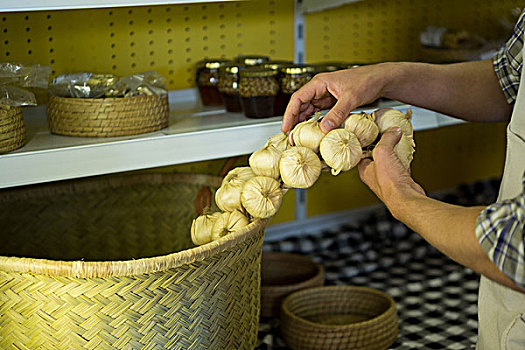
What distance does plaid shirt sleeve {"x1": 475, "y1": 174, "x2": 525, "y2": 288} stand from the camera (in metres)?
0.70

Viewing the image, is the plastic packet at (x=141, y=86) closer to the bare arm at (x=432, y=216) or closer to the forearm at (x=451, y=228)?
the bare arm at (x=432, y=216)

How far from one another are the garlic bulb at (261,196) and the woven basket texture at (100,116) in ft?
1.07

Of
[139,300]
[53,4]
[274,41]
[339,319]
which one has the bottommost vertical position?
[339,319]

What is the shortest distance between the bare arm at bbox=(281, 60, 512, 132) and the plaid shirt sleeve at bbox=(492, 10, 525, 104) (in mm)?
26

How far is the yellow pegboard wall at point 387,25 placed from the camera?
6.23 feet

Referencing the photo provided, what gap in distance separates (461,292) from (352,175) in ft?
1.85

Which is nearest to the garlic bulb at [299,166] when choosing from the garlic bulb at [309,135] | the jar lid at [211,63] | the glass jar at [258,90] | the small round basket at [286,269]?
the garlic bulb at [309,135]

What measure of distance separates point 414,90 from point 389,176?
40cm

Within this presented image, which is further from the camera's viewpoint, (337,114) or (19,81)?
(19,81)

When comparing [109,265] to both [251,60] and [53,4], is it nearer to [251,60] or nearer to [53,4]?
[53,4]

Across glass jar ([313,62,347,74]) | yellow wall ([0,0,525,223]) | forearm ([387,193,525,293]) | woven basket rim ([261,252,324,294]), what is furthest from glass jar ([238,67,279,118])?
forearm ([387,193,525,293])

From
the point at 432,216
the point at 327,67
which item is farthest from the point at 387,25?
the point at 432,216

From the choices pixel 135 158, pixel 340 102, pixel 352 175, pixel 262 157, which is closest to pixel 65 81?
pixel 135 158

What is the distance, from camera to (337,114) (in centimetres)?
110
